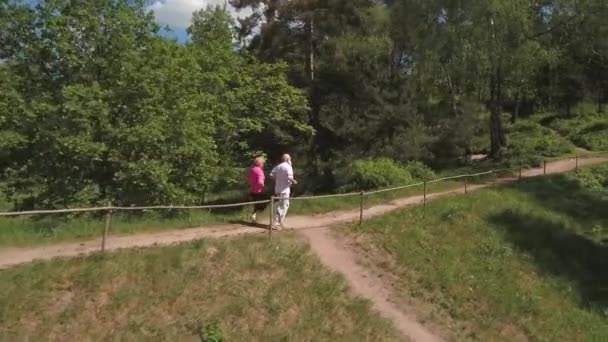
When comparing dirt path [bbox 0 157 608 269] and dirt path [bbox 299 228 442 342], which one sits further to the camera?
dirt path [bbox 299 228 442 342]

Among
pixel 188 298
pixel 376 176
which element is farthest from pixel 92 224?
pixel 376 176

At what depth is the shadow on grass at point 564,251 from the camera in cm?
1650

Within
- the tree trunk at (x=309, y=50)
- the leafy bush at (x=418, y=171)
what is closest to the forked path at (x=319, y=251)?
the leafy bush at (x=418, y=171)

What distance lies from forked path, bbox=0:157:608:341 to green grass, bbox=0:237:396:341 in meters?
0.51

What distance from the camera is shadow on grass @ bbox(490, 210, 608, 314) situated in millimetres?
16500

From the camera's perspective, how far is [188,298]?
407 inches

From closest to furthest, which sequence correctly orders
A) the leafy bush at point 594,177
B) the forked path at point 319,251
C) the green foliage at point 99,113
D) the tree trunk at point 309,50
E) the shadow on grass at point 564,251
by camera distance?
the forked path at point 319,251, the green foliage at point 99,113, the shadow on grass at point 564,251, the leafy bush at point 594,177, the tree trunk at point 309,50

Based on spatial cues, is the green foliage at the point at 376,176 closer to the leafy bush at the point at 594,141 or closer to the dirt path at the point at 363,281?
the dirt path at the point at 363,281

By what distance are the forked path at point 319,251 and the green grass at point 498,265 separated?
1.92ft

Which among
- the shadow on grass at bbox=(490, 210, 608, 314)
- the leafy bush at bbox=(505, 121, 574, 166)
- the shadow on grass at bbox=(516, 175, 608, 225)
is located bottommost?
the shadow on grass at bbox=(490, 210, 608, 314)

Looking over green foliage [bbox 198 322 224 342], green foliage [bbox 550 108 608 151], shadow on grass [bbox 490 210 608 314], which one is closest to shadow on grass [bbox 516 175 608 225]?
shadow on grass [bbox 490 210 608 314]

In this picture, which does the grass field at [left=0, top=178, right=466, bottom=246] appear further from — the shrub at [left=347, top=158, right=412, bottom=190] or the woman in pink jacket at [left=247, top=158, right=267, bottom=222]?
the shrub at [left=347, top=158, right=412, bottom=190]

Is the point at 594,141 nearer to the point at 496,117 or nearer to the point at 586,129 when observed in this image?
the point at 586,129

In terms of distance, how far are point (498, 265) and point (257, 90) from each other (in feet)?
41.8
